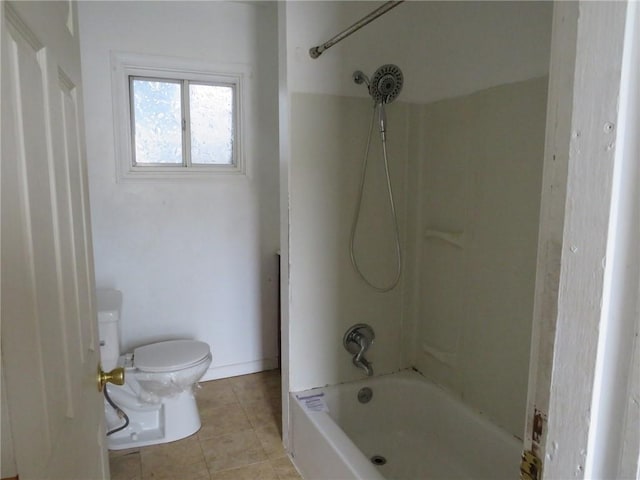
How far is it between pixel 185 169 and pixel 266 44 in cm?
98

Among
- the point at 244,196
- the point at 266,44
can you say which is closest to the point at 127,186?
the point at 244,196

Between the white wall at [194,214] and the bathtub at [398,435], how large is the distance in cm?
101

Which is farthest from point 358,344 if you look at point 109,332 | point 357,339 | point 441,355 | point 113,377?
point 113,377

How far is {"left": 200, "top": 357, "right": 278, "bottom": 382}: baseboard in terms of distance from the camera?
114 inches

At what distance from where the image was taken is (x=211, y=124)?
2775 mm

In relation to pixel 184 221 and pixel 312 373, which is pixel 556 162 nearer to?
pixel 312 373

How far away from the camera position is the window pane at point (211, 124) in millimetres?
2725

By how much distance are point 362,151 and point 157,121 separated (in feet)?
4.60

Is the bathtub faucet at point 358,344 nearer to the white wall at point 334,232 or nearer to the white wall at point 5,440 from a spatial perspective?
the white wall at point 334,232

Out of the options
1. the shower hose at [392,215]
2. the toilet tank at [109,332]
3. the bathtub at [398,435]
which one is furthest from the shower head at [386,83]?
the toilet tank at [109,332]

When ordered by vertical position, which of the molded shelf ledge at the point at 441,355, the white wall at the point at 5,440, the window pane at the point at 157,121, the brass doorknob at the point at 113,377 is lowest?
the molded shelf ledge at the point at 441,355

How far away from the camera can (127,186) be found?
2.54m

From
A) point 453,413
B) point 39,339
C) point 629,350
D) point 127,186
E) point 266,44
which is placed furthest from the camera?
point 266,44

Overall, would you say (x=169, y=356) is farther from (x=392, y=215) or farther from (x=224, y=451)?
(x=392, y=215)
